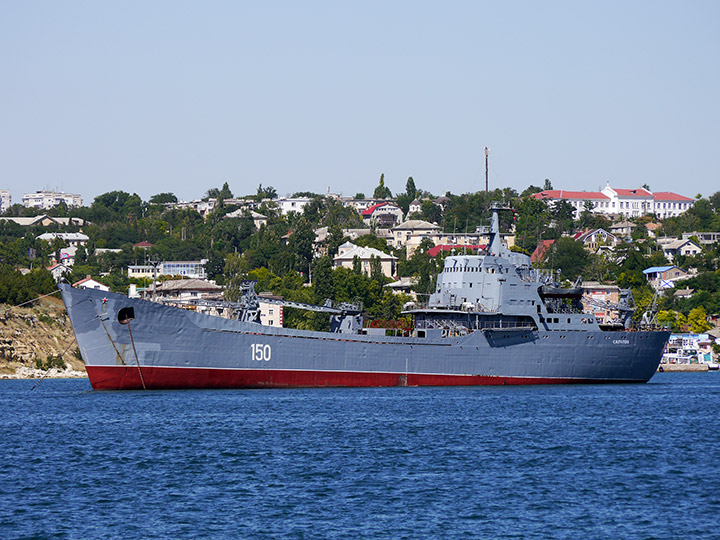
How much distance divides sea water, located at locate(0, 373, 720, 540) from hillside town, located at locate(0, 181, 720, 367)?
5041 cm

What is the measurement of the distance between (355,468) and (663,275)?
11216cm

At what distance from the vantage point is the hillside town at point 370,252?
114 metres

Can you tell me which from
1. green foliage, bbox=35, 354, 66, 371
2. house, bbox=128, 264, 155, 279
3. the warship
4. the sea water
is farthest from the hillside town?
the sea water

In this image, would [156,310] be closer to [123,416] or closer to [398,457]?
[123,416]

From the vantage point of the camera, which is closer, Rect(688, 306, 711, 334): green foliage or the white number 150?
the white number 150

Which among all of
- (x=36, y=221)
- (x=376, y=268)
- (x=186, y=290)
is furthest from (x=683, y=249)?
(x=36, y=221)

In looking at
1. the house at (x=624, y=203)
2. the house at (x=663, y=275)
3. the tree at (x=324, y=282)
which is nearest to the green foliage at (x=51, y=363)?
the tree at (x=324, y=282)

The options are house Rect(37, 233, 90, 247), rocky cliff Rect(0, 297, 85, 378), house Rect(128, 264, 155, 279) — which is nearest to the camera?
rocky cliff Rect(0, 297, 85, 378)

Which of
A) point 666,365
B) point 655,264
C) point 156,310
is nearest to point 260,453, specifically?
point 156,310

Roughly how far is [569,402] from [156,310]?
20796 millimetres

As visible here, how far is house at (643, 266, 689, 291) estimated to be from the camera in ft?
442

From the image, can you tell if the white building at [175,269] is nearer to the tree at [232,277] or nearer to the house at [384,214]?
the tree at [232,277]

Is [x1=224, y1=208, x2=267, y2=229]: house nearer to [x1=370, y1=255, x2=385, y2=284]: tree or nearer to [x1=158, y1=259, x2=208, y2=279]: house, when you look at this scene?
[x1=158, y1=259, x2=208, y2=279]: house

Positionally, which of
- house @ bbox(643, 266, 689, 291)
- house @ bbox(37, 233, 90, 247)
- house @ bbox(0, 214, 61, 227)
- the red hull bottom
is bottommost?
the red hull bottom
